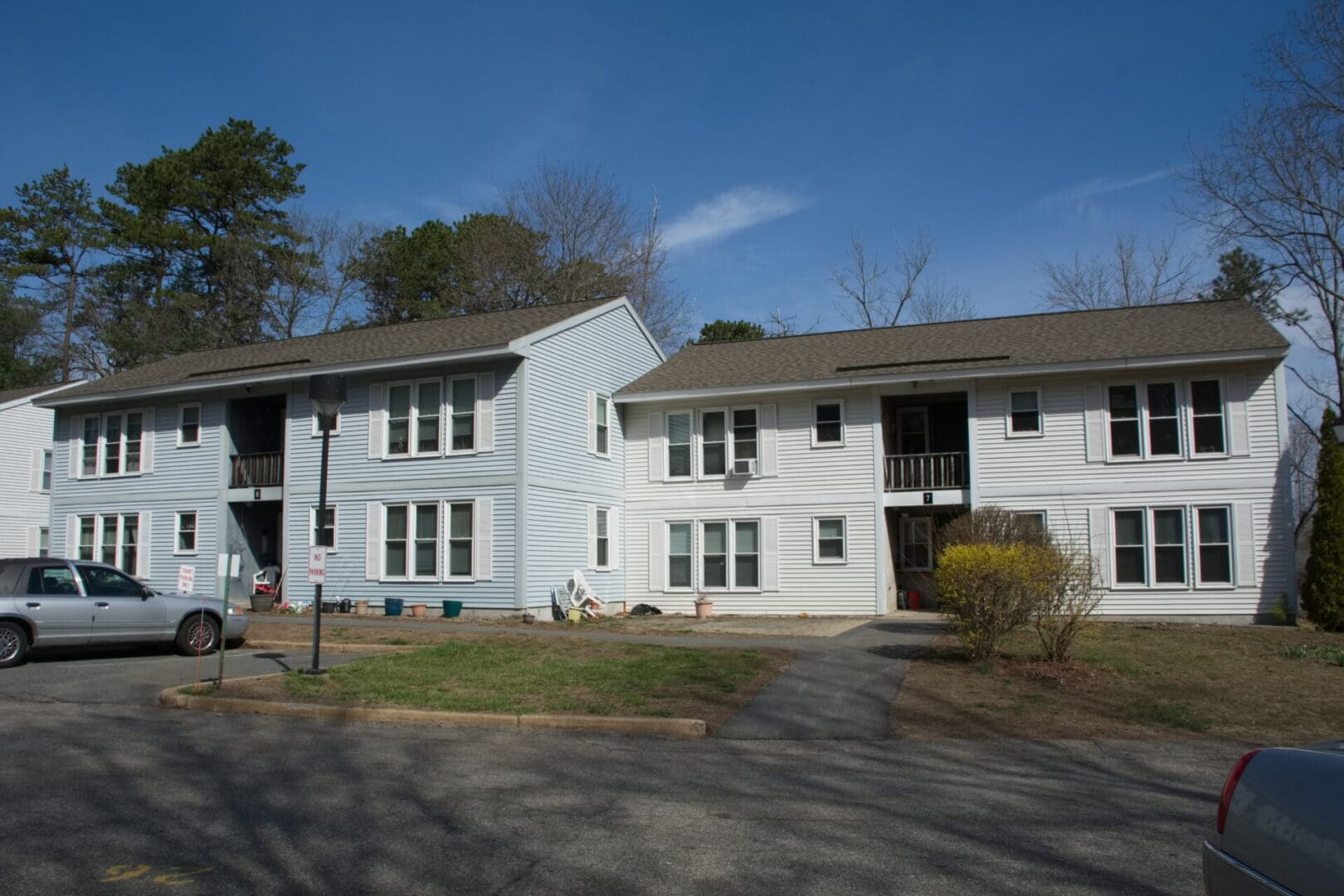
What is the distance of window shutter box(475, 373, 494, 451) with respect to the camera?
23.4 metres

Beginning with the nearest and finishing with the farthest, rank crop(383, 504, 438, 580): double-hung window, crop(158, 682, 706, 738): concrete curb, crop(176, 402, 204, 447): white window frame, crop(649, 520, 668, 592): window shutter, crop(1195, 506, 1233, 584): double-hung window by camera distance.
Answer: crop(158, 682, 706, 738): concrete curb < crop(1195, 506, 1233, 584): double-hung window < crop(383, 504, 438, 580): double-hung window < crop(649, 520, 668, 592): window shutter < crop(176, 402, 204, 447): white window frame

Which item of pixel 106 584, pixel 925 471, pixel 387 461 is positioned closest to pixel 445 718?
pixel 106 584

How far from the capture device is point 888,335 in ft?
92.3

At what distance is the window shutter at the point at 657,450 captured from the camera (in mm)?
26938

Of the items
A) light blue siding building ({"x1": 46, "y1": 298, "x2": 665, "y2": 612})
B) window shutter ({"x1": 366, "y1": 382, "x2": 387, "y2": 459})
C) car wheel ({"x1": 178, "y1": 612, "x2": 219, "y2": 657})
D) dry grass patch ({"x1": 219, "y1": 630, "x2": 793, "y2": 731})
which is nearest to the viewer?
dry grass patch ({"x1": 219, "y1": 630, "x2": 793, "y2": 731})

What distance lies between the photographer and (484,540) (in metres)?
23.1

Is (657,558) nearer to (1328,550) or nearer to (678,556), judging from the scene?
(678,556)

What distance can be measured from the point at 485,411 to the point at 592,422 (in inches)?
131

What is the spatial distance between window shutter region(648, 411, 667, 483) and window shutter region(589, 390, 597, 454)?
171cm

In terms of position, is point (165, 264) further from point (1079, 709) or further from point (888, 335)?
point (1079, 709)

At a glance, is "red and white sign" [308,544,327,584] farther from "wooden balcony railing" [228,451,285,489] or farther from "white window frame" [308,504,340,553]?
"wooden balcony railing" [228,451,285,489]

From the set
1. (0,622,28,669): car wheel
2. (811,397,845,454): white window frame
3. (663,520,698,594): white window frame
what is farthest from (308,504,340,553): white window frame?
(811,397,845,454): white window frame

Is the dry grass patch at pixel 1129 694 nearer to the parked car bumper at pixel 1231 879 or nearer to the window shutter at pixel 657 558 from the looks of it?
the parked car bumper at pixel 1231 879

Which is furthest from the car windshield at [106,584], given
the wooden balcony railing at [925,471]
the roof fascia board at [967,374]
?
the wooden balcony railing at [925,471]
